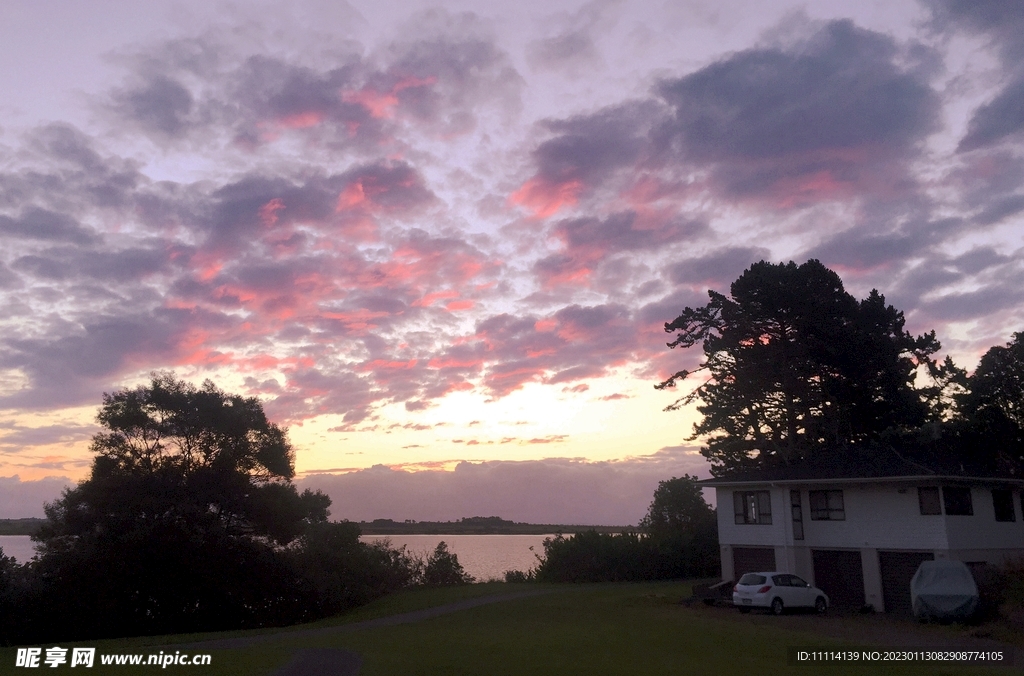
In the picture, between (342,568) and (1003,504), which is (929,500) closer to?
(1003,504)

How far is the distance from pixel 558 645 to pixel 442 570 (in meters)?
26.9

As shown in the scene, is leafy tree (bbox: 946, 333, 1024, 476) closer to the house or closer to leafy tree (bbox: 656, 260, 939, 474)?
leafy tree (bbox: 656, 260, 939, 474)

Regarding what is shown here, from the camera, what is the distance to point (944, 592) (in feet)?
91.5

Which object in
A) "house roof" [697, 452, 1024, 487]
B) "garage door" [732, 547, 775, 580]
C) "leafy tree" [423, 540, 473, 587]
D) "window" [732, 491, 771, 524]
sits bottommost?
"leafy tree" [423, 540, 473, 587]

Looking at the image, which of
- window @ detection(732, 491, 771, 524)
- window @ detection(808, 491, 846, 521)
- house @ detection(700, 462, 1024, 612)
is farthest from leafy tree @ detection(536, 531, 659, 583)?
window @ detection(808, 491, 846, 521)

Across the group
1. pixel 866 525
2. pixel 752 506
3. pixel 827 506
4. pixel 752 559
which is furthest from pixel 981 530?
pixel 752 559

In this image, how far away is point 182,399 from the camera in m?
39.2

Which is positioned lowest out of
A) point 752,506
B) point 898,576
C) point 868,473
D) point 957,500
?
point 898,576

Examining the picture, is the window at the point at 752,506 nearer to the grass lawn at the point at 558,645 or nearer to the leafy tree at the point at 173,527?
the grass lawn at the point at 558,645

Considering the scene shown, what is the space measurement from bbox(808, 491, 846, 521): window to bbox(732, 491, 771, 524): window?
204cm

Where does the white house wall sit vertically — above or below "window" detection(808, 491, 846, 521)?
below

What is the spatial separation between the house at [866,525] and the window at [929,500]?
Answer: 40 mm

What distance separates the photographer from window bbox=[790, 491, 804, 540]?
36188 millimetres

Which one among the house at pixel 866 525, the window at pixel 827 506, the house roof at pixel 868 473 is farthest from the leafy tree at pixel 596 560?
the window at pixel 827 506
